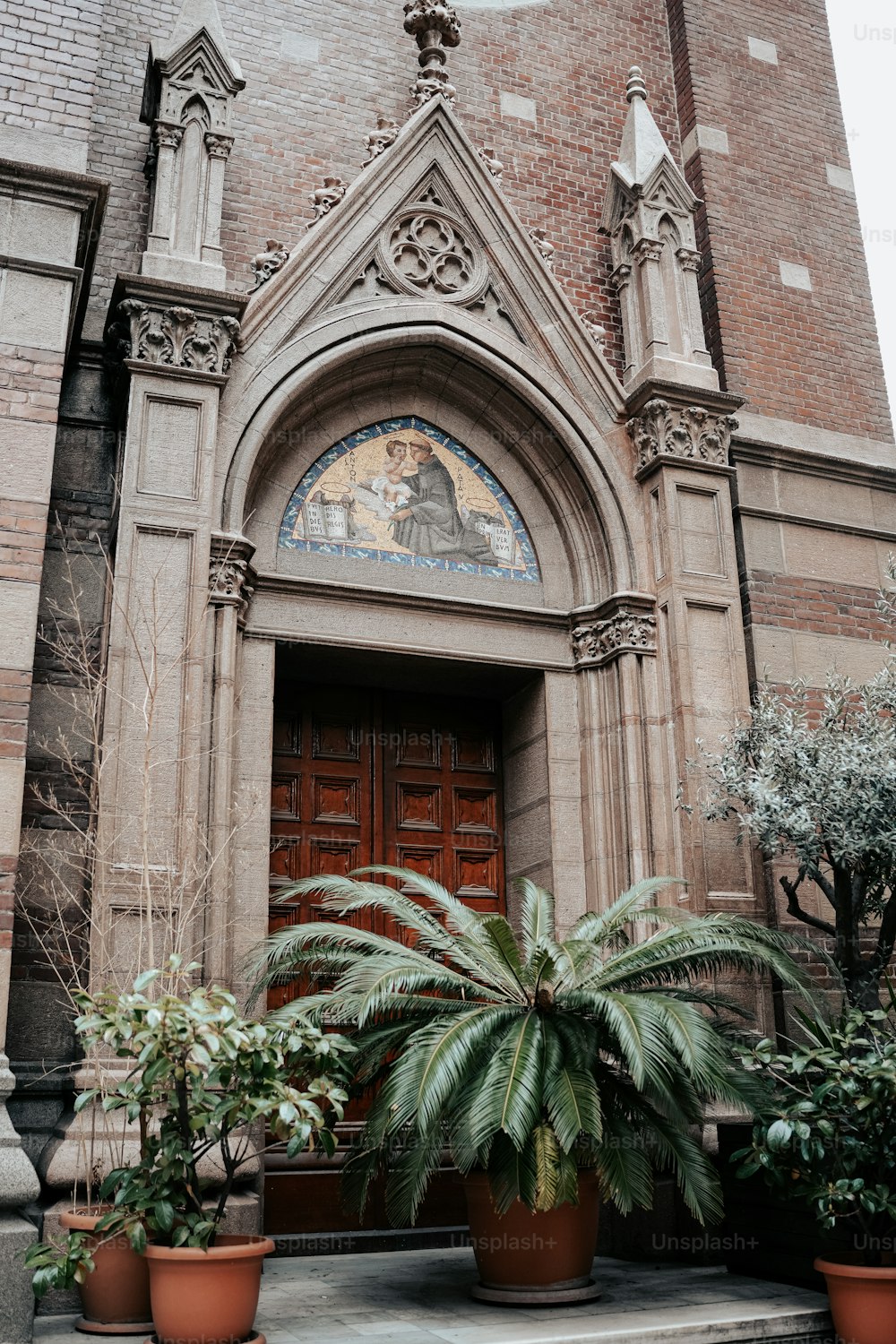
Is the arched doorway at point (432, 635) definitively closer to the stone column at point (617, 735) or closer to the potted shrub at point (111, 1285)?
the stone column at point (617, 735)

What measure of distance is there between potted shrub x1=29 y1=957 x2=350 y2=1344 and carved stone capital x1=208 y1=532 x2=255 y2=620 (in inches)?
114

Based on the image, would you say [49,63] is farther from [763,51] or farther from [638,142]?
[763,51]

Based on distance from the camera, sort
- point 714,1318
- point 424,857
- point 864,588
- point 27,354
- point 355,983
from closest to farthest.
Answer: point 714,1318, point 355,983, point 27,354, point 424,857, point 864,588

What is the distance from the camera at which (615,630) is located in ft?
29.1

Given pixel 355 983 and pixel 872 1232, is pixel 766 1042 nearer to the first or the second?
pixel 872 1232

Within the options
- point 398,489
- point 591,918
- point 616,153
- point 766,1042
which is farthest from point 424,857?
point 616,153

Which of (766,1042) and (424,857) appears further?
(424,857)

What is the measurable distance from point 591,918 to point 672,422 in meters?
3.84

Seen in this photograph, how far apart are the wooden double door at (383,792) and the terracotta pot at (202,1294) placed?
2994mm

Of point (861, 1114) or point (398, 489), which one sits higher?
point (398, 489)

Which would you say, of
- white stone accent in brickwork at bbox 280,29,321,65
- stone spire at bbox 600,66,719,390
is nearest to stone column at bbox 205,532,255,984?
stone spire at bbox 600,66,719,390

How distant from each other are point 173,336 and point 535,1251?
5618mm

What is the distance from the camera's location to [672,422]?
360 inches

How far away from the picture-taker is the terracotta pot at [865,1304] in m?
5.59
